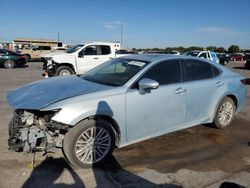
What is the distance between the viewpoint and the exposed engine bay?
3.60 m

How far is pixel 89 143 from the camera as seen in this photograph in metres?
3.78

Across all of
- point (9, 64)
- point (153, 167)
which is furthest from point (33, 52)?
point (153, 167)

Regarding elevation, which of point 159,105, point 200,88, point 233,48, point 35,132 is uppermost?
point 233,48

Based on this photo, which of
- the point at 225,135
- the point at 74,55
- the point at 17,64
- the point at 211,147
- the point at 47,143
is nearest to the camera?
the point at 47,143

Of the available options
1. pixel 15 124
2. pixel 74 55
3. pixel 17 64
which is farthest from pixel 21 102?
pixel 17 64

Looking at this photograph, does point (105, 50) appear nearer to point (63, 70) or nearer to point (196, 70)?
point (63, 70)

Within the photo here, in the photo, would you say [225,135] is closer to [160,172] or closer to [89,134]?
[160,172]

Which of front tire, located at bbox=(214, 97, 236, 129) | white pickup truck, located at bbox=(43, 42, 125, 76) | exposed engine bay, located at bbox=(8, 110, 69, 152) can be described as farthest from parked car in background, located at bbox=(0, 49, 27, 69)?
front tire, located at bbox=(214, 97, 236, 129)

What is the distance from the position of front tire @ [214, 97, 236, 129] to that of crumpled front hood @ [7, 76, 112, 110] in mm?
2679

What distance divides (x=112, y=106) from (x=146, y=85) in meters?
0.61

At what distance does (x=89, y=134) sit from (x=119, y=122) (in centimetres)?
48

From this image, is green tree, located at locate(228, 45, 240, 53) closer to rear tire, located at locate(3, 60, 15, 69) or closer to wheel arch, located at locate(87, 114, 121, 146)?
rear tire, located at locate(3, 60, 15, 69)

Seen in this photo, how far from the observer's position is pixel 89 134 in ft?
12.3

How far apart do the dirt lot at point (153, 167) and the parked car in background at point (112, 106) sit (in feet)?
0.93
